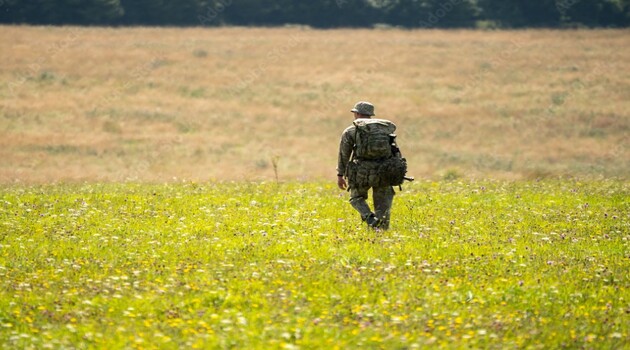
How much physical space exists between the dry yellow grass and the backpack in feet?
58.2

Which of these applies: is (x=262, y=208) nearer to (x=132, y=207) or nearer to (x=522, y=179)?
(x=132, y=207)

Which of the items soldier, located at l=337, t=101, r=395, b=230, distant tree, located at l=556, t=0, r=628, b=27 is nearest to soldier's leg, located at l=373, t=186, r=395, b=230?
soldier, located at l=337, t=101, r=395, b=230

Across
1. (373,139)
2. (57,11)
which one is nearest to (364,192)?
(373,139)

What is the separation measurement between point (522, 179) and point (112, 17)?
5674cm

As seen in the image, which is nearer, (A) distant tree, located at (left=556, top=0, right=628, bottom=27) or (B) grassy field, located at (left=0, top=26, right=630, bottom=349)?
(B) grassy field, located at (left=0, top=26, right=630, bottom=349)

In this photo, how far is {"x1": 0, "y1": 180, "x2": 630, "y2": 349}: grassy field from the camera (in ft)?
Result: 27.1

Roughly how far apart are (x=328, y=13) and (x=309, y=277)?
72.4 m

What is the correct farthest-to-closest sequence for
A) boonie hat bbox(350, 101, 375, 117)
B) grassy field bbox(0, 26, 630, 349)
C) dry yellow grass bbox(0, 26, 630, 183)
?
dry yellow grass bbox(0, 26, 630, 183)
boonie hat bbox(350, 101, 375, 117)
grassy field bbox(0, 26, 630, 349)

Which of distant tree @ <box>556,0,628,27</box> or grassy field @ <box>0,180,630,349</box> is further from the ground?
distant tree @ <box>556,0,628,27</box>

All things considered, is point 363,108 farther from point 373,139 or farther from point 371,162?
point 371,162

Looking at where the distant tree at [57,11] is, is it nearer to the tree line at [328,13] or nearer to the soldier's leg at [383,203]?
the tree line at [328,13]

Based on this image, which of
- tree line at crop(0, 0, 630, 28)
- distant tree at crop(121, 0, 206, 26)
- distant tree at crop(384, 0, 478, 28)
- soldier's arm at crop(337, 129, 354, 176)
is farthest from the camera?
distant tree at crop(384, 0, 478, 28)

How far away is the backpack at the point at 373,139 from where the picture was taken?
14.3 metres

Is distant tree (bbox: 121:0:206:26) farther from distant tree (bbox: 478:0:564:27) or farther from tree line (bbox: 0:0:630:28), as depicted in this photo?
distant tree (bbox: 478:0:564:27)
